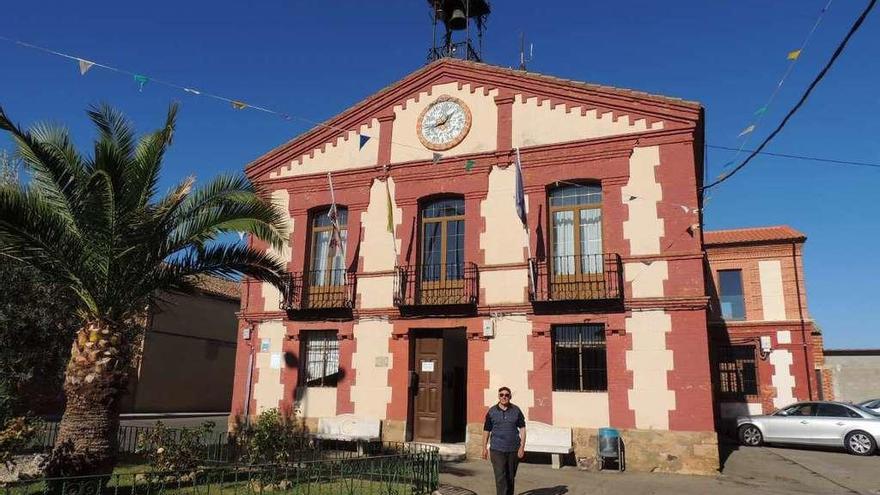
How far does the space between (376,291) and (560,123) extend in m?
6.27

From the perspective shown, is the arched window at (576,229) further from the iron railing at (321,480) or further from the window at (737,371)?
the window at (737,371)

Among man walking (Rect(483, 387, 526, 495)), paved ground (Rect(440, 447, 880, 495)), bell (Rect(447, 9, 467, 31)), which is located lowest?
paved ground (Rect(440, 447, 880, 495))

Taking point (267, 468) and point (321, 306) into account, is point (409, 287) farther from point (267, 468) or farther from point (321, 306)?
point (267, 468)

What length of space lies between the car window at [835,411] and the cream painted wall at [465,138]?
1172 cm

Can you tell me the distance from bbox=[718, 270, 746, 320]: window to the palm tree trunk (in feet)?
68.4

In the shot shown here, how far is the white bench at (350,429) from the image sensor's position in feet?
48.1

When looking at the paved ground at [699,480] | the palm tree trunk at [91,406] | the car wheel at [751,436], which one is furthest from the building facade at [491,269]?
the car wheel at [751,436]

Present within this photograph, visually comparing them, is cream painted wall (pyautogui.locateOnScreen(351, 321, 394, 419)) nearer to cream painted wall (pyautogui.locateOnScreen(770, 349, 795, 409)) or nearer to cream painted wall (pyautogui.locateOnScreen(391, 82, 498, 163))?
cream painted wall (pyautogui.locateOnScreen(391, 82, 498, 163))

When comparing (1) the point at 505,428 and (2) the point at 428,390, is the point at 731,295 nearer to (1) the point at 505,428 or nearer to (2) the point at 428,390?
(2) the point at 428,390

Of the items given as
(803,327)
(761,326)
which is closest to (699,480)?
(761,326)

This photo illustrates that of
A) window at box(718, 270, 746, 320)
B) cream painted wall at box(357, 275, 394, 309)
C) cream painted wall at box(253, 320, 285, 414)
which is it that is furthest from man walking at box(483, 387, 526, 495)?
window at box(718, 270, 746, 320)

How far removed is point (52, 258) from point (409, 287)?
7906mm

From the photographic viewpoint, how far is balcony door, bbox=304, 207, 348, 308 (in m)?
16.3

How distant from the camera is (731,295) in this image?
23.3 meters
